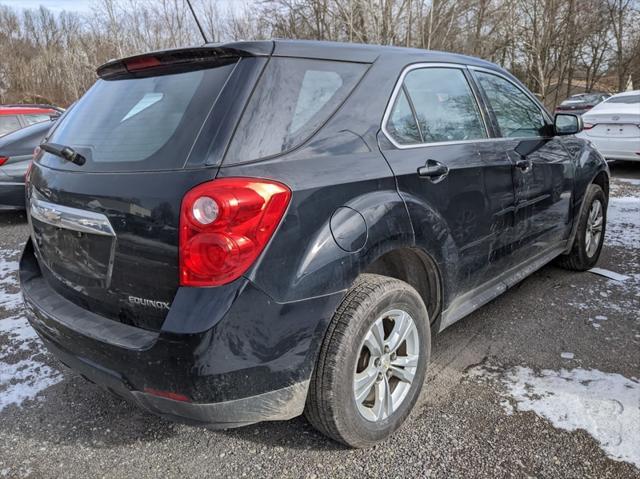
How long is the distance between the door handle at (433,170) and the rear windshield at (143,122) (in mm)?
977

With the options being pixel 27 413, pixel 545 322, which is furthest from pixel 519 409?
pixel 27 413

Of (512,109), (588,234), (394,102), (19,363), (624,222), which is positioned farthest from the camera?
(624,222)

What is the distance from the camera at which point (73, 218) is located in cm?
197

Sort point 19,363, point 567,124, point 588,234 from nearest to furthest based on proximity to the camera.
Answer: point 19,363, point 567,124, point 588,234

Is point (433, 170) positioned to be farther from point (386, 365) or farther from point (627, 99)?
point (627, 99)

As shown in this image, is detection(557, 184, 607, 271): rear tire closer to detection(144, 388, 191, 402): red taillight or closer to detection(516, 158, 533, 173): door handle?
detection(516, 158, 533, 173): door handle

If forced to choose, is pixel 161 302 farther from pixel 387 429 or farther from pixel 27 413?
pixel 27 413

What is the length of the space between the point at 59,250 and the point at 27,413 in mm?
1003

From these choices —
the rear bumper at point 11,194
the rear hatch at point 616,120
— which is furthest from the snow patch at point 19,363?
the rear hatch at point 616,120

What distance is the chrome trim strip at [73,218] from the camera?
187 cm

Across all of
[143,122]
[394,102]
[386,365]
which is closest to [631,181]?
[394,102]

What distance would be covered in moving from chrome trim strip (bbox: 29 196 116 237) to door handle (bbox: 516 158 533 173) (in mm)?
2341

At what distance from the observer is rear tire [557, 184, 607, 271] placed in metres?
4.07

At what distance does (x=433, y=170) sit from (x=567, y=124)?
6.16 ft
